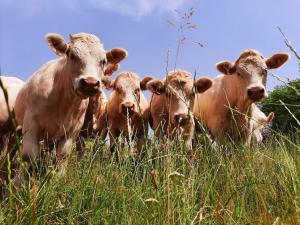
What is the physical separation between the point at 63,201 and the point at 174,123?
4.60 meters

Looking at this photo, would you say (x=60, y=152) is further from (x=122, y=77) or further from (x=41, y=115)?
(x=122, y=77)

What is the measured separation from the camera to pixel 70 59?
6762 mm

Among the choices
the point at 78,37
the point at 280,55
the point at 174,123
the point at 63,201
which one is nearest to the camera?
the point at 63,201

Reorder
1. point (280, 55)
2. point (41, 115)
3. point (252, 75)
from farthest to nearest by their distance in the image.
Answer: point (280, 55), point (252, 75), point (41, 115)

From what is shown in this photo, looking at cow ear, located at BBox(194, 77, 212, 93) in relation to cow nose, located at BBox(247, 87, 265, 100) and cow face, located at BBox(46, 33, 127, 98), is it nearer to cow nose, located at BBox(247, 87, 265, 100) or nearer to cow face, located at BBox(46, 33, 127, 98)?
cow nose, located at BBox(247, 87, 265, 100)

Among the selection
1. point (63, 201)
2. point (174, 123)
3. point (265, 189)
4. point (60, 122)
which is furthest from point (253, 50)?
point (63, 201)

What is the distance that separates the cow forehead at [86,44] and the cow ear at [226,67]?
350 centimetres

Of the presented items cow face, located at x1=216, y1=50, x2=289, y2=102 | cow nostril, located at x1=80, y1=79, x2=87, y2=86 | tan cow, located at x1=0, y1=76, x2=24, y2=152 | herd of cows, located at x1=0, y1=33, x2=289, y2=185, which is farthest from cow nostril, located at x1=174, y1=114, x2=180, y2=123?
tan cow, located at x1=0, y1=76, x2=24, y2=152

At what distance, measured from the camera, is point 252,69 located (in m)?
9.27

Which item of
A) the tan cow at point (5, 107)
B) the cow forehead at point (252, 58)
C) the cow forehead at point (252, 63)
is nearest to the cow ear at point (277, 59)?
the cow forehead at point (252, 58)

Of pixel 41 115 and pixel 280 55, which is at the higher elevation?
pixel 280 55

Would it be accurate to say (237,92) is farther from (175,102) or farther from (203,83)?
(175,102)

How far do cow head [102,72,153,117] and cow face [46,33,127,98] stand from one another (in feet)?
8.33

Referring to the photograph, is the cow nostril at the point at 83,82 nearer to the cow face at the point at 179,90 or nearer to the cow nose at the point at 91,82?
the cow nose at the point at 91,82
